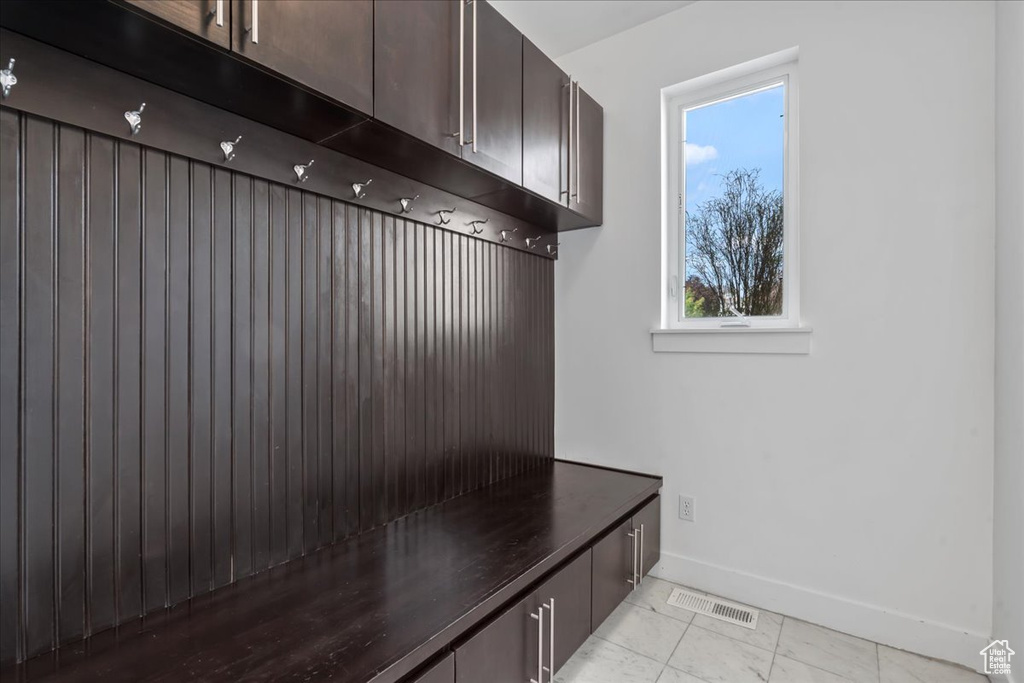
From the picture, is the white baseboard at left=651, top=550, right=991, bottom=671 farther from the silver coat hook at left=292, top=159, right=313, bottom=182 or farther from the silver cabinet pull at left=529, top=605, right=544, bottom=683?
the silver coat hook at left=292, top=159, right=313, bottom=182

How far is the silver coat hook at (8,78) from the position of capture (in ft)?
2.84

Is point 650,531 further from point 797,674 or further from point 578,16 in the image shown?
point 578,16

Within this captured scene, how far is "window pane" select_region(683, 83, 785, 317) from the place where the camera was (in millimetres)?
2117

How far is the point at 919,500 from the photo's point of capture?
1753mm

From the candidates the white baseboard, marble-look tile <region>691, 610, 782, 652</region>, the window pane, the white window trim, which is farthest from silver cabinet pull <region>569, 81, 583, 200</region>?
marble-look tile <region>691, 610, 782, 652</region>

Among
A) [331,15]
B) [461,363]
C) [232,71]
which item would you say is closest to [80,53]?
[232,71]

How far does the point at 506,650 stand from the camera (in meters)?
1.24

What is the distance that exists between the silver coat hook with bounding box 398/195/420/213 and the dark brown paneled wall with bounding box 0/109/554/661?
0.16ft

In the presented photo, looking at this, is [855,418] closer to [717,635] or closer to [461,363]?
[717,635]

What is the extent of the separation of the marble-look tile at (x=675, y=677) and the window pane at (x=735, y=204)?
1.45 m

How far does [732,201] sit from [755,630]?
1832mm

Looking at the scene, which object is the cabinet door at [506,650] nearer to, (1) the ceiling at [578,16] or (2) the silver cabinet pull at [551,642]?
(2) the silver cabinet pull at [551,642]

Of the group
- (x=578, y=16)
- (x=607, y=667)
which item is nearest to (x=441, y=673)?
(x=607, y=667)

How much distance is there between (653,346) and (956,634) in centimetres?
148
